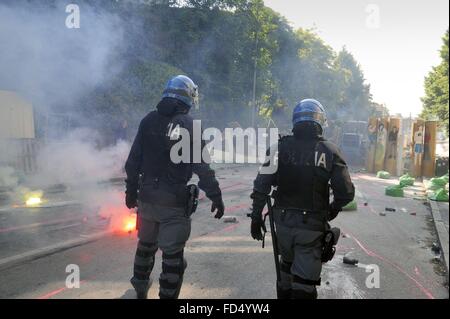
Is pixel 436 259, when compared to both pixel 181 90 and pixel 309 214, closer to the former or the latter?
pixel 309 214

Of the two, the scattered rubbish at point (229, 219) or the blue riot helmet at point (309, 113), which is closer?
the blue riot helmet at point (309, 113)

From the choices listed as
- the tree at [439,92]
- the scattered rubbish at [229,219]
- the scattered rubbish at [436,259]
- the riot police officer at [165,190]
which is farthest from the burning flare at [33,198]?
the tree at [439,92]

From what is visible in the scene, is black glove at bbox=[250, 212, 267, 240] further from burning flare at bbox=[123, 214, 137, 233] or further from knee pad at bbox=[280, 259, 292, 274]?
burning flare at bbox=[123, 214, 137, 233]

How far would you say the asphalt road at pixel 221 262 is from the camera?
12.7ft

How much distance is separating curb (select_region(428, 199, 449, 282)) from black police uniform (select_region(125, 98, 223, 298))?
3.46 meters

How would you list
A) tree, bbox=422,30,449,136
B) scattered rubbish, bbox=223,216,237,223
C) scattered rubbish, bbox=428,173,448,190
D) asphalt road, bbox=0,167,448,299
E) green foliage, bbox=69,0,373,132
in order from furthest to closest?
tree, bbox=422,30,449,136, green foliage, bbox=69,0,373,132, scattered rubbish, bbox=428,173,448,190, scattered rubbish, bbox=223,216,237,223, asphalt road, bbox=0,167,448,299

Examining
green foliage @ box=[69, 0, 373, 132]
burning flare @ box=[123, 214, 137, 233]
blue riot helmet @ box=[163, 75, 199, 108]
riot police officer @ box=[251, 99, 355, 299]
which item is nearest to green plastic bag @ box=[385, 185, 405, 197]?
burning flare @ box=[123, 214, 137, 233]

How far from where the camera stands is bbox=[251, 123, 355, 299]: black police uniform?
3000 mm

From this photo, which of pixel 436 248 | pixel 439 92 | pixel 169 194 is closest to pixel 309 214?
pixel 169 194

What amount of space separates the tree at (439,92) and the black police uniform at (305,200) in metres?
20.0

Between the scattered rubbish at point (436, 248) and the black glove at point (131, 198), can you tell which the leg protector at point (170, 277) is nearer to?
the black glove at point (131, 198)

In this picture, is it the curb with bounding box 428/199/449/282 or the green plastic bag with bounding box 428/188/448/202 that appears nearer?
the curb with bounding box 428/199/449/282

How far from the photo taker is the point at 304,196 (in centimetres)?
308
